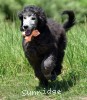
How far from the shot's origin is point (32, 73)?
816 centimetres

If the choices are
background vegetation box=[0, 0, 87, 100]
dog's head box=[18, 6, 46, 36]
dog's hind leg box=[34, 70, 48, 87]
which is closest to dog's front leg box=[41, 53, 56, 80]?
dog's hind leg box=[34, 70, 48, 87]

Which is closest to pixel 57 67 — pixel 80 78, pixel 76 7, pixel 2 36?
pixel 80 78

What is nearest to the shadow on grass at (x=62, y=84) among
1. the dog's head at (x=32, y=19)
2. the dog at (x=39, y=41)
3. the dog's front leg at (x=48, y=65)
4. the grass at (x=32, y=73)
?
the grass at (x=32, y=73)

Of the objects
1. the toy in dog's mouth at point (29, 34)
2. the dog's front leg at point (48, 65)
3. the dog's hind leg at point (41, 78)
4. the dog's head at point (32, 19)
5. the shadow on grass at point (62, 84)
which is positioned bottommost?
the shadow on grass at point (62, 84)

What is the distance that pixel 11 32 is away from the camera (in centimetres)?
934

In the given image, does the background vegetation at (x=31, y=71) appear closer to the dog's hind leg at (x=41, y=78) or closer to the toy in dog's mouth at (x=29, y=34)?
the dog's hind leg at (x=41, y=78)

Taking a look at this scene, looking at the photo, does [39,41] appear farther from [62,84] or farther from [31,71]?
[31,71]

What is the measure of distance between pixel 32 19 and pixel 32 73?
4.74ft

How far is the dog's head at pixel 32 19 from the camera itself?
272 inches

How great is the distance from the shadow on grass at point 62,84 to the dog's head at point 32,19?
0.96 m

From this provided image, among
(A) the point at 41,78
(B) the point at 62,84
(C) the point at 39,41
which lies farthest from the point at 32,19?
(B) the point at 62,84

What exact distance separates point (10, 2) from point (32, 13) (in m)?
9.87

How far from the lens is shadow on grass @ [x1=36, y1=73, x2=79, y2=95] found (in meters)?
7.35

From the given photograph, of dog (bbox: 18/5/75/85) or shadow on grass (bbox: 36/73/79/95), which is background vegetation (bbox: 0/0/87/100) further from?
dog (bbox: 18/5/75/85)
